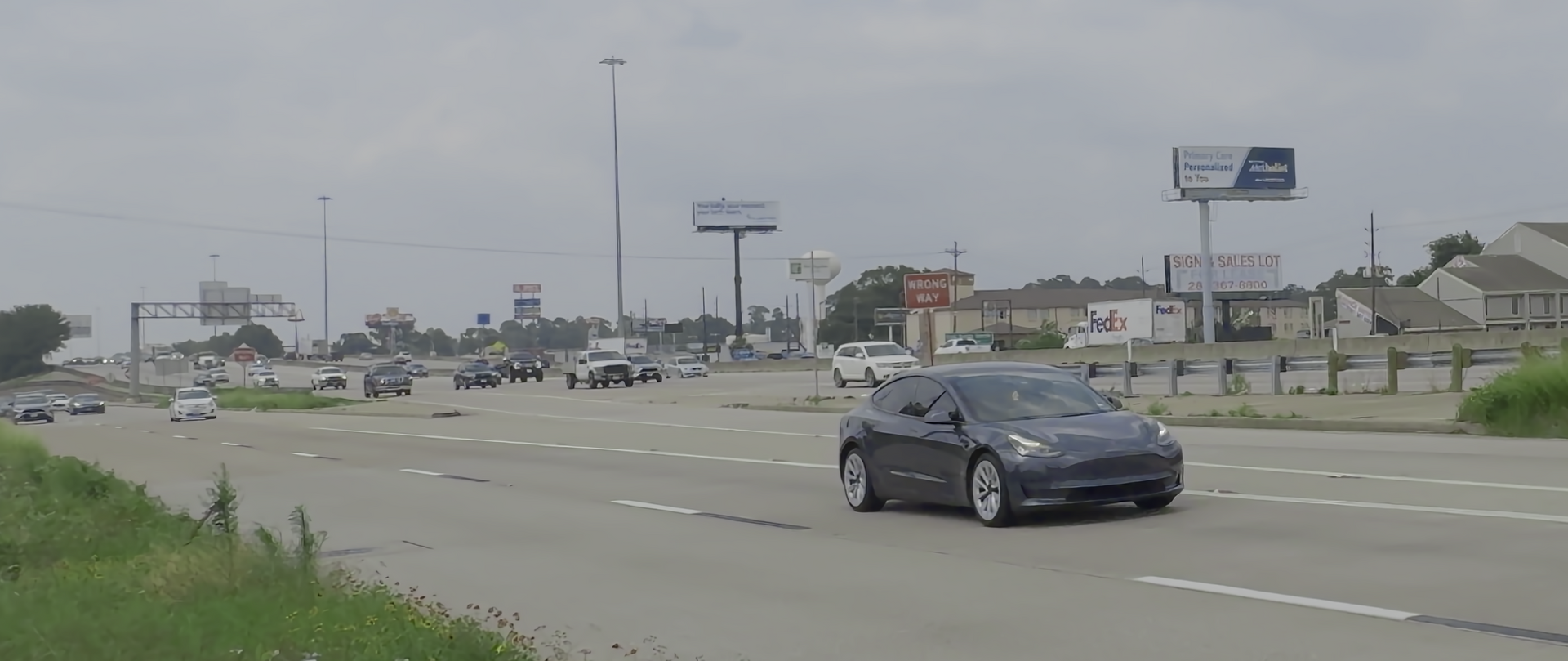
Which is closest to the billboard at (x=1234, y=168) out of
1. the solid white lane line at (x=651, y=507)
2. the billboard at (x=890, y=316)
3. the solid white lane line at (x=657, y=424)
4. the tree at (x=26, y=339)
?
the billboard at (x=890, y=316)

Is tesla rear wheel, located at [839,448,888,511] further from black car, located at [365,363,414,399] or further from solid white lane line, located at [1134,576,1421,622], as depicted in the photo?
black car, located at [365,363,414,399]

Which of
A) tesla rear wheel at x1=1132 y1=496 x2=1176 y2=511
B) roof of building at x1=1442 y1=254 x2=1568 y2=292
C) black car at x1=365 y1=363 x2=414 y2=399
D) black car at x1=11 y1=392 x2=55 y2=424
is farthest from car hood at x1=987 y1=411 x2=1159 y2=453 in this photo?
roof of building at x1=1442 y1=254 x2=1568 y2=292

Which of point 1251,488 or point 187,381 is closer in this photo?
point 1251,488

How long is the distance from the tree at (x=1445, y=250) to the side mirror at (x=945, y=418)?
113 meters

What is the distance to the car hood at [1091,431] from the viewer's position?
12.9 metres

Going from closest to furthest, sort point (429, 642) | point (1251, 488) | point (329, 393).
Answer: point (429, 642) < point (1251, 488) < point (329, 393)

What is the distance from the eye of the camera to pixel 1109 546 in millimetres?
11758

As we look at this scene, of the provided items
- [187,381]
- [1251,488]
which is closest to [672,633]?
[1251,488]

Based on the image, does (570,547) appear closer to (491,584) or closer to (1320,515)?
(491,584)

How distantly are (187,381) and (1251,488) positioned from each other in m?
132

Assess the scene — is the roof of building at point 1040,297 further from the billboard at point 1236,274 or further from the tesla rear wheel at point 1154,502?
the tesla rear wheel at point 1154,502

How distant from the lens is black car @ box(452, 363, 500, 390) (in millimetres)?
78875

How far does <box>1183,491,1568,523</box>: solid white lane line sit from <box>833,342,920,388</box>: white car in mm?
37512

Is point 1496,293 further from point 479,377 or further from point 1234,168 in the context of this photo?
point 479,377
